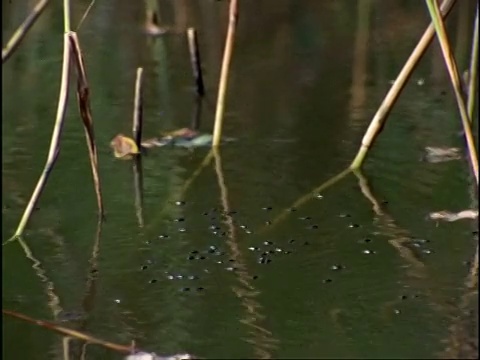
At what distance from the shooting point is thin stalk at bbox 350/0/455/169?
6.54 ft

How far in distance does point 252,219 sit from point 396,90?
0.40m

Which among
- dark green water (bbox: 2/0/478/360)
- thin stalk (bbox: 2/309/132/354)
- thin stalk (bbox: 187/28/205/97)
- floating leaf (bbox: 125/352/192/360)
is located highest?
thin stalk (bbox: 187/28/205/97)

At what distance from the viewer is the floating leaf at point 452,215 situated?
6.49ft

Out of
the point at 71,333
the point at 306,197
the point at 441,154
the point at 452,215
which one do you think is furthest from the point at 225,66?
the point at 71,333

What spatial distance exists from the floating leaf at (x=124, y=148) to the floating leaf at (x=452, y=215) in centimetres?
77

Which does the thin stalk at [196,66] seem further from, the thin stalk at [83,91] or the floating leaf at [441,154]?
the thin stalk at [83,91]

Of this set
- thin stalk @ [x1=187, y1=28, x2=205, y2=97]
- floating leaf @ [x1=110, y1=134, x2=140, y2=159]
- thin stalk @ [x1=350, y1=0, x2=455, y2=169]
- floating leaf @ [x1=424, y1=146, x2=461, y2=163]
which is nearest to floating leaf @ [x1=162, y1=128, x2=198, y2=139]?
floating leaf @ [x1=110, y1=134, x2=140, y2=159]

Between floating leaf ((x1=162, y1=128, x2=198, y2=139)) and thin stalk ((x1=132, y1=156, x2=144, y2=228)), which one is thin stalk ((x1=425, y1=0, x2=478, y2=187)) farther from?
floating leaf ((x1=162, y1=128, x2=198, y2=139))

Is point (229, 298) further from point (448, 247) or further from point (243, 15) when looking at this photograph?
point (243, 15)

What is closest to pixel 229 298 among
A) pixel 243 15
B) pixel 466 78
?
pixel 466 78

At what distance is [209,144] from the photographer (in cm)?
252

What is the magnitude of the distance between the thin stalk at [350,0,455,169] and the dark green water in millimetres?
48

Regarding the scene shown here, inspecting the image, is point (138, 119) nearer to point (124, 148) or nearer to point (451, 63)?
point (124, 148)

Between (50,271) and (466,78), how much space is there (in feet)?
4.72
